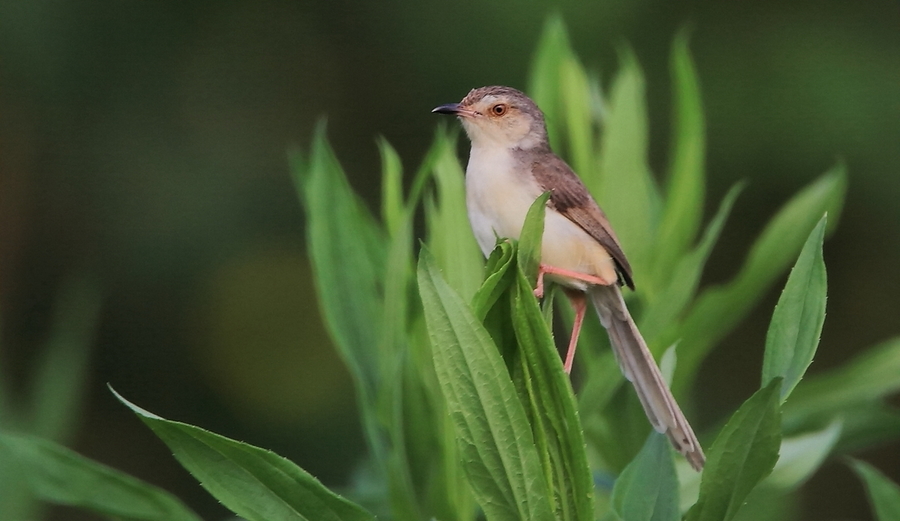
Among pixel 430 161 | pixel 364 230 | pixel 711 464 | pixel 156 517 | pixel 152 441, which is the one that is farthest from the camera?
pixel 152 441

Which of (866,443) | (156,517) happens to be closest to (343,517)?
(156,517)

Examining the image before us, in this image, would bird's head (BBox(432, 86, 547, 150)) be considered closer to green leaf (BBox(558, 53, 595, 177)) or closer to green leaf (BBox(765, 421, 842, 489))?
green leaf (BBox(558, 53, 595, 177))

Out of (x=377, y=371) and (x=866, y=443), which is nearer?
(x=377, y=371)

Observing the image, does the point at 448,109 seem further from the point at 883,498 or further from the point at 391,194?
the point at 883,498

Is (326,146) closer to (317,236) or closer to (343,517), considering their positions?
(317,236)

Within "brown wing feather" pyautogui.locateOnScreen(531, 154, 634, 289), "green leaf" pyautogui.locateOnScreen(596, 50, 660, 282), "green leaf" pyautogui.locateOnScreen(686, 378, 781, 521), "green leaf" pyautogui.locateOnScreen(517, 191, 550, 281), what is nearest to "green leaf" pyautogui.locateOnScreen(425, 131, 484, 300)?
"brown wing feather" pyautogui.locateOnScreen(531, 154, 634, 289)

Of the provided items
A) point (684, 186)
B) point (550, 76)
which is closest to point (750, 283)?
point (684, 186)
